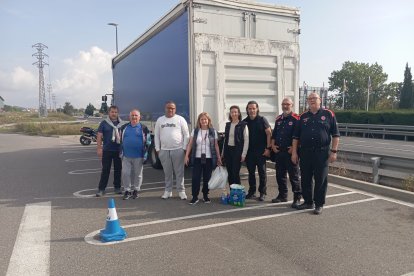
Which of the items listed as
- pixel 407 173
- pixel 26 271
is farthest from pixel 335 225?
pixel 26 271

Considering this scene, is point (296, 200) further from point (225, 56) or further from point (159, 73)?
point (159, 73)

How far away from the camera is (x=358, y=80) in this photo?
Answer: 81.3m

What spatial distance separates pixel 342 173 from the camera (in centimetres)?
768

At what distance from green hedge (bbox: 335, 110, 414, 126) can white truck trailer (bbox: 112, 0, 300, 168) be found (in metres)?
18.7

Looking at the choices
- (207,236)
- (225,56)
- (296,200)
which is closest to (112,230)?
(207,236)

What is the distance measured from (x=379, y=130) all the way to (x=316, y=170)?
18352mm

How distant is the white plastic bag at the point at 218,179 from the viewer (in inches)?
235

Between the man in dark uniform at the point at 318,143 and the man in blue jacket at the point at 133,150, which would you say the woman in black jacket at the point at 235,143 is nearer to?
the man in dark uniform at the point at 318,143

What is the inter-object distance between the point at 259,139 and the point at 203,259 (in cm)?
288

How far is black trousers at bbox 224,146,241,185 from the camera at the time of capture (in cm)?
615

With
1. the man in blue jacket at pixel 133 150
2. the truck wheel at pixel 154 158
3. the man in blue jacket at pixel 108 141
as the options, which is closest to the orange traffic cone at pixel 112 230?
the man in blue jacket at pixel 133 150

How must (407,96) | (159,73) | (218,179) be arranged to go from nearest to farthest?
(218,179)
(159,73)
(407,96)

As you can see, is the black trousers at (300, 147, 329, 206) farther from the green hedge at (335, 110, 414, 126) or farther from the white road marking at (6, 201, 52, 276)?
the green hedge at (335, 110, 414, 126)

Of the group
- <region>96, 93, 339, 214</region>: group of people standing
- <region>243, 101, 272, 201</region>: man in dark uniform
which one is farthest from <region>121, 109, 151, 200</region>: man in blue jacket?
<region>243, 101, 272, 201</region>: man in dark uniform
